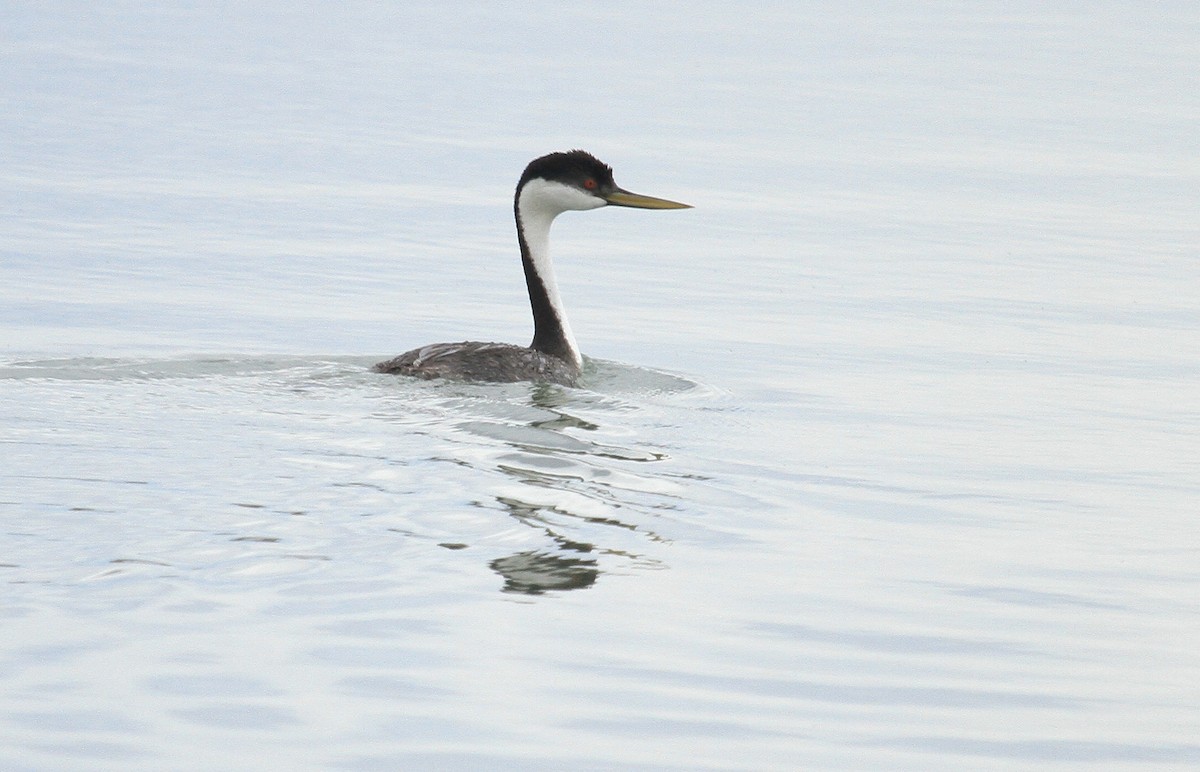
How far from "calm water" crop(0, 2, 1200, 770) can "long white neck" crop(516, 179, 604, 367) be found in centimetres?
46

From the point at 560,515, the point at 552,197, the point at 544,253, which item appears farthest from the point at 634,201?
the point at 560,515

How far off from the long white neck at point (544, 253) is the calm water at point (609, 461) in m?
0.46

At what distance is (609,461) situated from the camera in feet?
29.2

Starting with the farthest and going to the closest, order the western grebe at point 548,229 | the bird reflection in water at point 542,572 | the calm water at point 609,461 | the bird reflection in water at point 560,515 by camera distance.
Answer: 1. the western grebe at point 548,229
2. the bird reflection in water at point 560,515
3. the bird reflection in water at point 542,572
4. the calm water at point 609,461

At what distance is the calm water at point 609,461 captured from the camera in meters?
5.67

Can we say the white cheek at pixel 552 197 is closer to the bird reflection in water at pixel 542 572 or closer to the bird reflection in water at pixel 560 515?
the bird reflection in water at pixel 560 515

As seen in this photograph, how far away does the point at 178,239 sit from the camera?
16.8 meters

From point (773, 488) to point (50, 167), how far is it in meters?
13.9

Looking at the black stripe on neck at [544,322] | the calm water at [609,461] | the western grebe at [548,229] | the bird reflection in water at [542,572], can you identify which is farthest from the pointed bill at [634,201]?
the bird reflection in water at [542,572]

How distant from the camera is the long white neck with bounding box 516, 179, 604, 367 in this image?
11.6 m

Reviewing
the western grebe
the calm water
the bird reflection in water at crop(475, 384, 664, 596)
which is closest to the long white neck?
the western grebe

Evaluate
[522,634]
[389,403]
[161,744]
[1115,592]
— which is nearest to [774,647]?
[522,634]

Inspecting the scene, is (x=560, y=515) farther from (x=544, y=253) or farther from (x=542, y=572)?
(x=544, y=253)

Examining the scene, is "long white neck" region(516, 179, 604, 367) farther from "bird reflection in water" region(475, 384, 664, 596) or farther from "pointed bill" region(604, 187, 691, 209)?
"bird reflection in water" region(475, 384, 664, 596)
